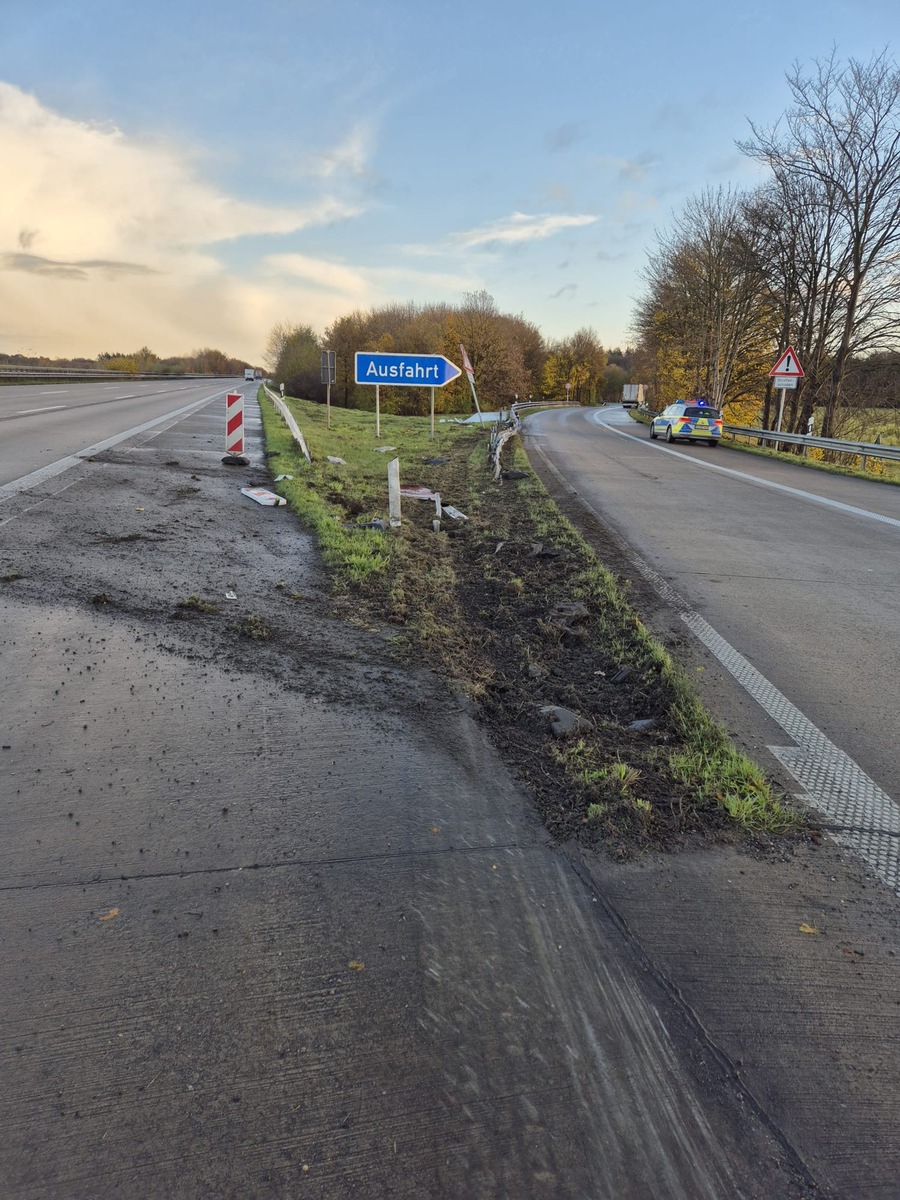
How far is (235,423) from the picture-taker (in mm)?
12758

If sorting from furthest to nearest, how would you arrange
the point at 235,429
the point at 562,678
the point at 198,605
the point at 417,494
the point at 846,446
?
the point at 846,446 → the point at 235,429 → the point at 417,494 → the point at 198,605 → the point at 562,678

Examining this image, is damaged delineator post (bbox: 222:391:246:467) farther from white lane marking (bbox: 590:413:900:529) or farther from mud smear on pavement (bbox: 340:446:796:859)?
white lane marking (bbox: 590:413:900:529)

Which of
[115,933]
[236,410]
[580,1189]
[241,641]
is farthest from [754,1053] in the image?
[236,410]

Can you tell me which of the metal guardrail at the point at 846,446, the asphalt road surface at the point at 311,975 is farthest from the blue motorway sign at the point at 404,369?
the asphalt road surface at the point at 311,975

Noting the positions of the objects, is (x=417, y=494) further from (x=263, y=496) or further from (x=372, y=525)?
(x=372, y=525)

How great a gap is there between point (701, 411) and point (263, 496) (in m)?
20.1

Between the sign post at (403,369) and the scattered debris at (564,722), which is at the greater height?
the sign post at (403,369)

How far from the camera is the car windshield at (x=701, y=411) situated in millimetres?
25328

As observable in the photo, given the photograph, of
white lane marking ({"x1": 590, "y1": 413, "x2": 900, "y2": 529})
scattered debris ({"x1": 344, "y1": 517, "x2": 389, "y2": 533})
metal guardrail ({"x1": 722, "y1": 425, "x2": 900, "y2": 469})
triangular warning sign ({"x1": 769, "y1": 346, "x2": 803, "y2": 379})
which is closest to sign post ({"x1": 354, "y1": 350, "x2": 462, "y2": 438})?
white lane marking ({"x1": 590, "y1": 413, "x2": 900, "y2": 529})

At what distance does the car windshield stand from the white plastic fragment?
64.0ft

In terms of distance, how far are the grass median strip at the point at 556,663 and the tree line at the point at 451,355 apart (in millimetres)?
34659

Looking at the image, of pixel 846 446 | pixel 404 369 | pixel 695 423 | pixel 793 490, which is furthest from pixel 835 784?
pixel 695 423

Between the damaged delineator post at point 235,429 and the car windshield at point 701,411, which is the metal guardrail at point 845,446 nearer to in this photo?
the car windshield at point 701,411

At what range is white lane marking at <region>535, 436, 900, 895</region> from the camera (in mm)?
2984
